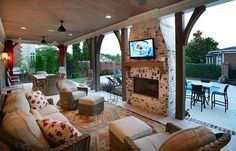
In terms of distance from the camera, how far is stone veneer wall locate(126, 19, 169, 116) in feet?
14.3

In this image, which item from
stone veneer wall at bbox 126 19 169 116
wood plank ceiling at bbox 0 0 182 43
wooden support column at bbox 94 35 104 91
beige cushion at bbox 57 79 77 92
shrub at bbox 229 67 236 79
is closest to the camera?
wood plank ceiling at bbox 0 0 182 43

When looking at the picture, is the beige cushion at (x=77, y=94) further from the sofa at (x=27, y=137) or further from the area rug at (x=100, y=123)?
the sofa at (x=27, y=137)

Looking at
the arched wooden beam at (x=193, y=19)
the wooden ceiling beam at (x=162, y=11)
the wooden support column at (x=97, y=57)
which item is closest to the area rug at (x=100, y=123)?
the arched wooden beam at (x=193, y=19)

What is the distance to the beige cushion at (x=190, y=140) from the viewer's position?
4.40 ft

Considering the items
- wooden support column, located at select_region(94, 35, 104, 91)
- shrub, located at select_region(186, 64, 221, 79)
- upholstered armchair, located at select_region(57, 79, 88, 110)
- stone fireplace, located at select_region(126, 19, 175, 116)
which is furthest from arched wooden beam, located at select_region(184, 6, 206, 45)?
shrub, located at select_region(186, 64, 221, 79)

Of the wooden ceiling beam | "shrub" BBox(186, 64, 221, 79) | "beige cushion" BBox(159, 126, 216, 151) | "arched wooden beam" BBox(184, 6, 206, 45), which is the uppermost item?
the wooden ceiling beam

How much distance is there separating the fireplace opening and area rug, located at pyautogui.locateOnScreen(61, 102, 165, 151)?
2.59 feet

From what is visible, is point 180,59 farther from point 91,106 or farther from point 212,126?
point 91,106

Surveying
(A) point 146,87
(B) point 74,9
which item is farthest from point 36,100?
(A) point 146,87

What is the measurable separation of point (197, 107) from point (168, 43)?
234 cm

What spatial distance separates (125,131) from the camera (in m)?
2.41

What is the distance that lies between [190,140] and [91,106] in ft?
10.8

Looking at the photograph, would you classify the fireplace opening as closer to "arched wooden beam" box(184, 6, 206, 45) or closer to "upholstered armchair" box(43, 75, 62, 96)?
"arched wooden beam" box(184, 6, 206, 45)

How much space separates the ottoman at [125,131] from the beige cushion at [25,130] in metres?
1.05
